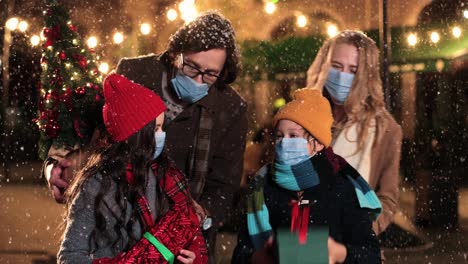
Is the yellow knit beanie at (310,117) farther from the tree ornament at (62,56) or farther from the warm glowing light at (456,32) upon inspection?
the warm glowing light at (456,32)

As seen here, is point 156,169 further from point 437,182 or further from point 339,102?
point 437,182

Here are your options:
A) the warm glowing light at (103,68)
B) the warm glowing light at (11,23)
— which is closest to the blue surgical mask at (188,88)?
the warm glowing light at (103,68)

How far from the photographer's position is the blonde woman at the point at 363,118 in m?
4.71

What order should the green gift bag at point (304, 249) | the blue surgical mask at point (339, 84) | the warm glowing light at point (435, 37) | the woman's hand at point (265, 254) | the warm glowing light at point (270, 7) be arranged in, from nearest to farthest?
the green gift bag at point (304, 249) → the woman's hand at point (265, 254) → the blue surgical mask at point (339, 84) → the warm glowing light at point (435, 37) → the warm glowing light at point (270, 7)

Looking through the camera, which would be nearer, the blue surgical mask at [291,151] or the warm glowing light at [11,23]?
the blue surgical mask at [291,151]

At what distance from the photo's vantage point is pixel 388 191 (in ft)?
15.3

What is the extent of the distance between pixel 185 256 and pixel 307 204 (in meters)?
0.57

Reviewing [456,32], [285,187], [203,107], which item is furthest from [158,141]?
[456,32]

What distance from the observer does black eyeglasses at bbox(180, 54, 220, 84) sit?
4430 mm

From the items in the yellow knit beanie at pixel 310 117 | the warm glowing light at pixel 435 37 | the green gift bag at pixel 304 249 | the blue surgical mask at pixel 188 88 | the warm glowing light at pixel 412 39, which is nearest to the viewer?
the green gift bag at pixel 304 249

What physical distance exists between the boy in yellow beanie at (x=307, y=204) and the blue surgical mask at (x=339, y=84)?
2.35 ft

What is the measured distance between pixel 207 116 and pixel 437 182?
27.6 ft

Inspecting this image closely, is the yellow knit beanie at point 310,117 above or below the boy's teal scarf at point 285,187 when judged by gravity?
above

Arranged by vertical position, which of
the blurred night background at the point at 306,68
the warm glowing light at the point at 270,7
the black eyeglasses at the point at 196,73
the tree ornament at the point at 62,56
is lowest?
the blurred night background at the point at 306,68
